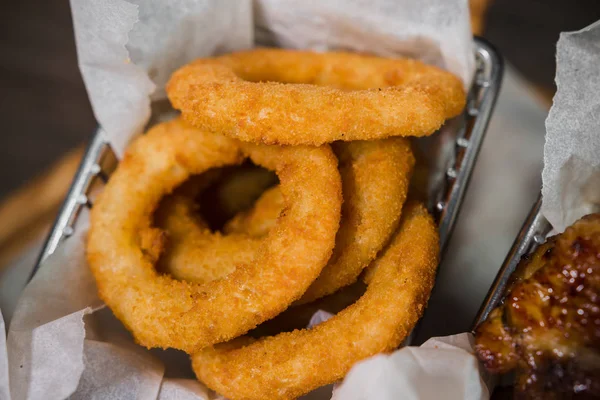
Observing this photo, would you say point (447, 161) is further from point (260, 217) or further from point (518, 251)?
point (260, 217)

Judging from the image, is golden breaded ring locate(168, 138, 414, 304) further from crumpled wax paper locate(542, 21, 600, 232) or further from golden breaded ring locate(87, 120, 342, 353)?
crumpled wax paper locate(542, 21, 600, 232)

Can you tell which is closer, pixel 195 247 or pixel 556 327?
pixel 556 327

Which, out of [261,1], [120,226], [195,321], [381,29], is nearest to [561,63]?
[381,29]

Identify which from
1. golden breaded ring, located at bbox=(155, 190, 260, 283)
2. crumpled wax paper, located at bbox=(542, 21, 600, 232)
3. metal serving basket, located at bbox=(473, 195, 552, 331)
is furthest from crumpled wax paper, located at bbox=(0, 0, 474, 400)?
metal serving basket, located at bbox=(473, 195, 552, 331)

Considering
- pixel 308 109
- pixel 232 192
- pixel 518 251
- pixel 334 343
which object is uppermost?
pixel 308 109

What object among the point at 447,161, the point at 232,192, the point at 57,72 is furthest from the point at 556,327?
the point at 57,72

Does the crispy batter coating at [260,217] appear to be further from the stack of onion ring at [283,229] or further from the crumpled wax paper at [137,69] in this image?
the crumpled wax paper at [137,69]

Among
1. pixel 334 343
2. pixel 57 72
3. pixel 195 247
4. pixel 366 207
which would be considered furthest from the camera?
pixel 57 72

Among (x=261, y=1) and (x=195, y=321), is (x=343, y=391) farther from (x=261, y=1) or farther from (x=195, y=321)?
(x=261, y=1)
